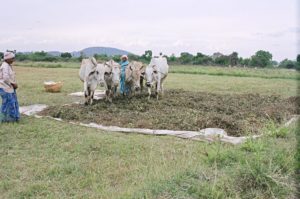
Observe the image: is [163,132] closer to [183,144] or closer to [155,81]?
[183,144]

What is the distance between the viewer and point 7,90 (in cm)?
785

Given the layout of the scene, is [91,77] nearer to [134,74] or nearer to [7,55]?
[134,74]

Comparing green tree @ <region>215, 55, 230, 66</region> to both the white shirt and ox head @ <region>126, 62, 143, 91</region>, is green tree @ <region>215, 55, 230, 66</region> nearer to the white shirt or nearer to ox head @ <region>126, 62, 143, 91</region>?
ox head @ <region>126, 62, 143, 91</region>

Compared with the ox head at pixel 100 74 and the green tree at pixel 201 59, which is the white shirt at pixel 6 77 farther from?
the green tree at pixel 201 59

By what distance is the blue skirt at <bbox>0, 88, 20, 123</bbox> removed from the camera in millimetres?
7812

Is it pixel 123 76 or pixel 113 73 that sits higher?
pixel 113 73

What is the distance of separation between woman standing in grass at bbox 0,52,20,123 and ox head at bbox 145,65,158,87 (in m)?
4.41

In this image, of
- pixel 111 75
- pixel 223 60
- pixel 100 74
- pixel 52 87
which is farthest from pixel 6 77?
pixel 223 60

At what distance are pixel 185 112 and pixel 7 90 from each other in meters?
4.18

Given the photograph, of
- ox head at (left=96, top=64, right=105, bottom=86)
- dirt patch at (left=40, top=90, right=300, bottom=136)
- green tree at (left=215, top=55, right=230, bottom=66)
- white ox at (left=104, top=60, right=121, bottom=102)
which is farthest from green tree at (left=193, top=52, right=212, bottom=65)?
ox head at (left=96, top=64, right=105, bottom=86)

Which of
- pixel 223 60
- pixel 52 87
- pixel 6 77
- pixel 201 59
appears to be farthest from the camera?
pixel 201 59

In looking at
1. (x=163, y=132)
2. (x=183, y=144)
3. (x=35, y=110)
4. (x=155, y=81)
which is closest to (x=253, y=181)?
(x=183, y=144)

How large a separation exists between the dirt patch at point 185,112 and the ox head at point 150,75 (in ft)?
1.77

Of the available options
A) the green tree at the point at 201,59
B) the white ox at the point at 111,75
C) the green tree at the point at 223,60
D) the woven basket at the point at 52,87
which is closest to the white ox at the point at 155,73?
the white ox at the point at 111,75
